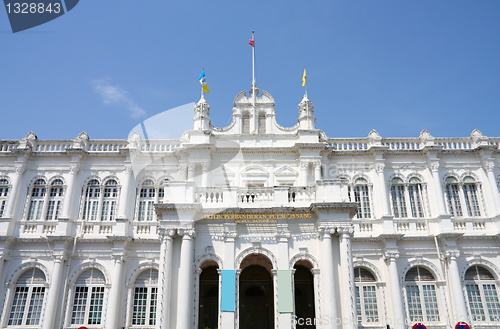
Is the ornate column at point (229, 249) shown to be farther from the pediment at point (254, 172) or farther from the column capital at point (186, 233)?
the pediment at point (254, 172)

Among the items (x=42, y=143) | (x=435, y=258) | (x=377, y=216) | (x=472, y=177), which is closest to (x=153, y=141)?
(x=42, y=143)

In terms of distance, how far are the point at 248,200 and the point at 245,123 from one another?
941 centimetres

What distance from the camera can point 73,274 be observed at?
2189 cm

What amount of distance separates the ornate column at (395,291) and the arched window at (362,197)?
2.52 m

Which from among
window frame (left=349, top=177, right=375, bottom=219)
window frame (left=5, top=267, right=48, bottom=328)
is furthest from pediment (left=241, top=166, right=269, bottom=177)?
window frame (left=5, top=267, right=48, bottom=328)

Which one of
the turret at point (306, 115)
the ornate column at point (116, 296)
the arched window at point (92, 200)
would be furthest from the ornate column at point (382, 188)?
the arched window at point (92, 200)

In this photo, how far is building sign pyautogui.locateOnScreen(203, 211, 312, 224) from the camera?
1558 centimetres

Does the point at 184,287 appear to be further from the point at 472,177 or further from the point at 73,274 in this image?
the point at 472,177

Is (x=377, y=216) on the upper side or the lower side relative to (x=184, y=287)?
upper

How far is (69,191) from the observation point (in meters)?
23.3

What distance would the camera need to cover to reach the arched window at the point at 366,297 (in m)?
21.0

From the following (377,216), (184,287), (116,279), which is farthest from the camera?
(377,216)

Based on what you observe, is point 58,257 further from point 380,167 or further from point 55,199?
point 380,167

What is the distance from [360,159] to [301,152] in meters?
3.81
